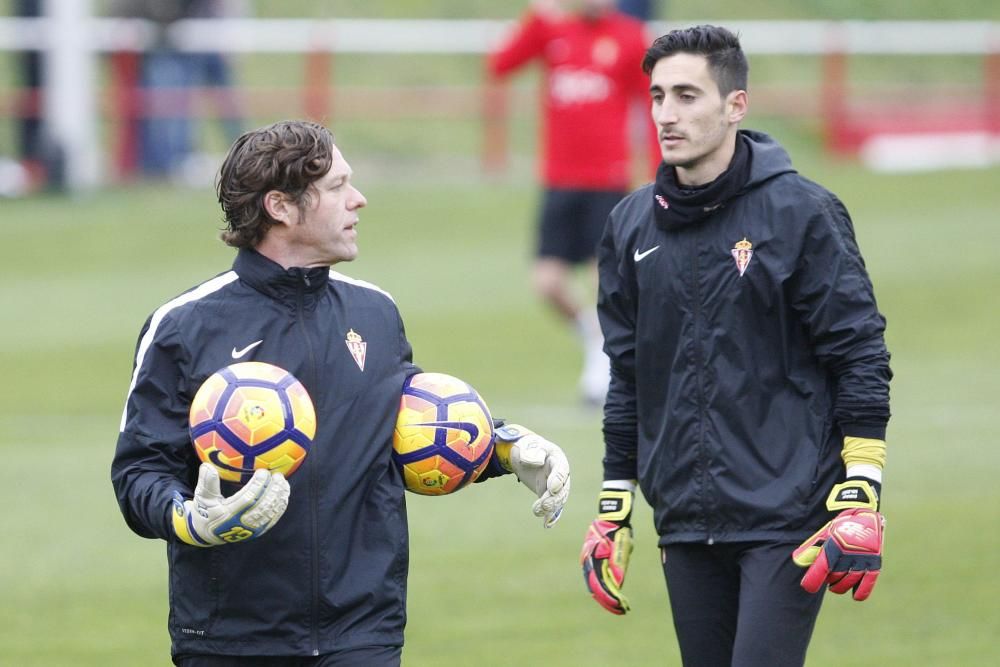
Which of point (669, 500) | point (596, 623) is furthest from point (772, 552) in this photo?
point (596, 623)

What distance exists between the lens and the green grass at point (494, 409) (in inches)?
318

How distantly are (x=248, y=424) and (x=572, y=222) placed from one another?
877 centimetres

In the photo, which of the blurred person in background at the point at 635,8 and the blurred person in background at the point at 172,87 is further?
the blurred person in background at the point at 635,8

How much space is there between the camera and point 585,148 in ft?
43.2

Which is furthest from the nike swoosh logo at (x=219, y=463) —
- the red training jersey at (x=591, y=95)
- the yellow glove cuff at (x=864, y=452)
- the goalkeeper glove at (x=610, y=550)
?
the red training jersey at (x=591, y=95)

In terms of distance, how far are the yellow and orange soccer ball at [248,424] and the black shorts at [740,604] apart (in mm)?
1348

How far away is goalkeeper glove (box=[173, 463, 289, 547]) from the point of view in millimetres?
4375

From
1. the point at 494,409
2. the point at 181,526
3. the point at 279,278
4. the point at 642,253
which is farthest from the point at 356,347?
the point at 494,409

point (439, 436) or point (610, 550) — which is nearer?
point (439, 436)

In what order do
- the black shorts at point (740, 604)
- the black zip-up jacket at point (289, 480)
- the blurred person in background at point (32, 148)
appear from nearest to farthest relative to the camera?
the black zip-up jacket at point (289, 480)
the black shorts at point (740, 604)
the blurred person in background at point (32, 148)

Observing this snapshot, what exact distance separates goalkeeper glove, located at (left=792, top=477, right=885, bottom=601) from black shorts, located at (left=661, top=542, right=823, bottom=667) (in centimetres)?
9

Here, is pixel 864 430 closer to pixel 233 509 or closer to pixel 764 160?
pixel 764 160

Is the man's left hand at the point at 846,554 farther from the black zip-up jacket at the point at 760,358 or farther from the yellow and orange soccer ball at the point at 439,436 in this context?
the yellow and orange soccer ball at the point at 439,436

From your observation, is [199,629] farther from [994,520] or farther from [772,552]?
[994,520]
